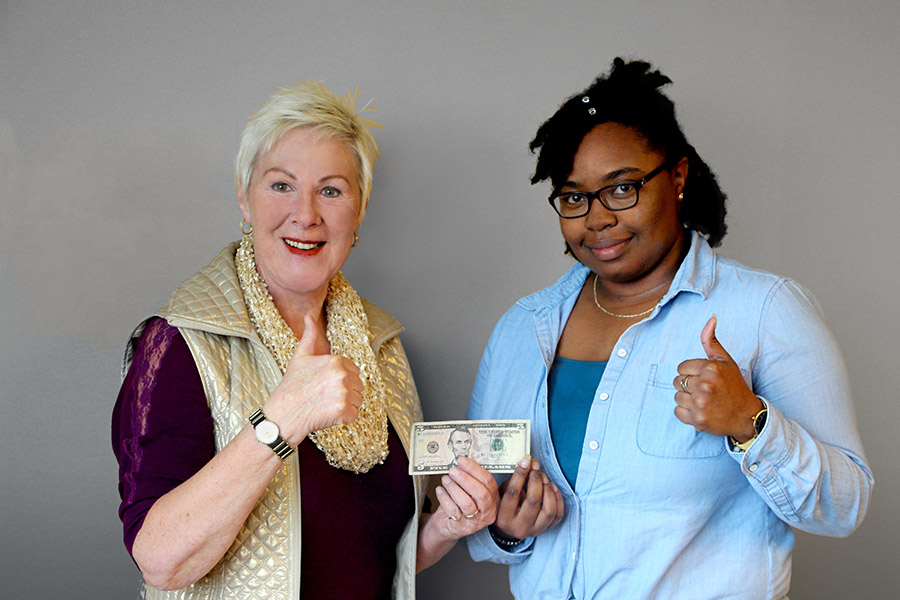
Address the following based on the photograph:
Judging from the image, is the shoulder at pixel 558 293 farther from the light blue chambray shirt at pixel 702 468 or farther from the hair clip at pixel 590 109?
the hair clip at pixel 590 109

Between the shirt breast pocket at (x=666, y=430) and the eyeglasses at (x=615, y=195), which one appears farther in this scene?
the eyeglasses at (x=615, y=195)

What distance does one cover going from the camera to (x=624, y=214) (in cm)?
202

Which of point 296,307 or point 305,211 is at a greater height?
point 305,211

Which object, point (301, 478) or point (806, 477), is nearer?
point (806, 477)

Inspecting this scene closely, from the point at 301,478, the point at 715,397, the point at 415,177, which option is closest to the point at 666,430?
the point at 715,397

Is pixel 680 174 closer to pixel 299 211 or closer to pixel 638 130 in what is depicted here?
pixel 638 130

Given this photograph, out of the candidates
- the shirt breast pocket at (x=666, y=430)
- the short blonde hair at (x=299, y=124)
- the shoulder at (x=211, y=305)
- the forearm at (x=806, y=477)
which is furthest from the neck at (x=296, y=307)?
the forearm at (x=806, y=477)

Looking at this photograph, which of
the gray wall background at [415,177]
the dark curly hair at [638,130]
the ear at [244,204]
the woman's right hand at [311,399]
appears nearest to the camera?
the woman's right hand at [311,399]

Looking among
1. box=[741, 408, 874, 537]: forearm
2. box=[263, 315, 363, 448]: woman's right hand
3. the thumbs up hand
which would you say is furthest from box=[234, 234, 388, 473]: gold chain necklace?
box=[741, 408, 874, 537]: forearm

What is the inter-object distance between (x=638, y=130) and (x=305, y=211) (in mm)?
954

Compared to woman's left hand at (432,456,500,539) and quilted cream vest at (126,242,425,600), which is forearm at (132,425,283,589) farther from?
woman's left hand at (432,456,500,539)

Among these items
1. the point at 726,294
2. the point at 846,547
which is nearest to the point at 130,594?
the point at 726,294

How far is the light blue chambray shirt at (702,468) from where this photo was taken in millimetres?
1820

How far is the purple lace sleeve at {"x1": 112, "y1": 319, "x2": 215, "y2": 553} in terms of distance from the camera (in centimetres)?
187
